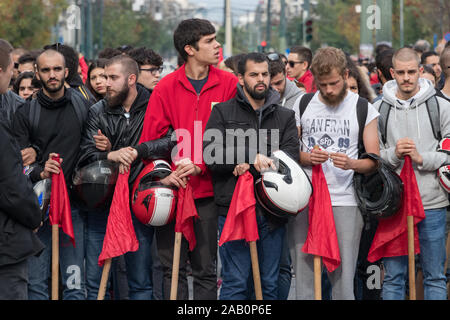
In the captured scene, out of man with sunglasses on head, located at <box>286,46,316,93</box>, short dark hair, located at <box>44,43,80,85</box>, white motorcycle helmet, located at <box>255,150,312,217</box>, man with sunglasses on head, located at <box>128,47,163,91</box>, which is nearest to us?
white motorcycle helmet, located at <box>255,150,312,217</box>

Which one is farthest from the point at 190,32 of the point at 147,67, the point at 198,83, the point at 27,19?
the point at 27,19

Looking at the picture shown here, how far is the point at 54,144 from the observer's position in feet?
21.8

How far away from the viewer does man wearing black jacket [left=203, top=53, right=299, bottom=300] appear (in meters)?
6.19

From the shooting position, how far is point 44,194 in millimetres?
6488

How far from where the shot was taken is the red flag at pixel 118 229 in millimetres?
6402

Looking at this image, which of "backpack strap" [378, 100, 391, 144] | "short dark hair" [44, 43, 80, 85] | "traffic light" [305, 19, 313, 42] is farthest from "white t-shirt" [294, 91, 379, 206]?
"traffic light" [305, 19, 313, 42]

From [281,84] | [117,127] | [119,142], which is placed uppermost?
[281,84]

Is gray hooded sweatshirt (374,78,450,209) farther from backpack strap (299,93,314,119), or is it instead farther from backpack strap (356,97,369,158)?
backpack strap (299,93,314,119)

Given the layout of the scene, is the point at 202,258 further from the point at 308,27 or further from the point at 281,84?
the point at 308,27

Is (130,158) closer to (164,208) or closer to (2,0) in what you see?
(164,208)

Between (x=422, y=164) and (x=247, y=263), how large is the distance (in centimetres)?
156

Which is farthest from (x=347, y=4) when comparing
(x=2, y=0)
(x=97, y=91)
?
(x=97, y=91)

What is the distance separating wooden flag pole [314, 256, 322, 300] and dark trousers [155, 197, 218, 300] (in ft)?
2.66
